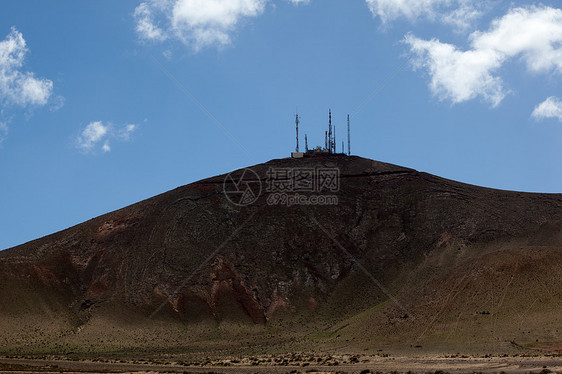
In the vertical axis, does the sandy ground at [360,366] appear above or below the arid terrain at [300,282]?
below

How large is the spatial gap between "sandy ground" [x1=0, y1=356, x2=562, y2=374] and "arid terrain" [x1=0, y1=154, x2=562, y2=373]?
0.34m

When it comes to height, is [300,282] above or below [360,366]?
above

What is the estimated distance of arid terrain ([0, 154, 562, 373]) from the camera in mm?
71188

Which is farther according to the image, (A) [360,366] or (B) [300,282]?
(B) [300,282]

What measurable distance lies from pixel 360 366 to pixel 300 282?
38.7 metres

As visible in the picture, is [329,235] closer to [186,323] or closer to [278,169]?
[278,169]

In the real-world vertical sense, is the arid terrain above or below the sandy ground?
above

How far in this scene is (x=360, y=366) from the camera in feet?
196

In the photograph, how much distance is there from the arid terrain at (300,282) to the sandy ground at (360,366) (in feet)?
1.12

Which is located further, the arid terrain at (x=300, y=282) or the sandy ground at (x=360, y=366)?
the arid terrain at (x=300, y=282)

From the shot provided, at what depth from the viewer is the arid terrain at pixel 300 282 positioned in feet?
234

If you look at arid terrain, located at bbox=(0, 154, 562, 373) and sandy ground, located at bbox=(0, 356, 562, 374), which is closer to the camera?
sandy ground, located at bbox=(0, 356, 562, 374)

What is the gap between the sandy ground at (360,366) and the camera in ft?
178

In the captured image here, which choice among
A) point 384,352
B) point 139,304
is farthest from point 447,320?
point 139,304
